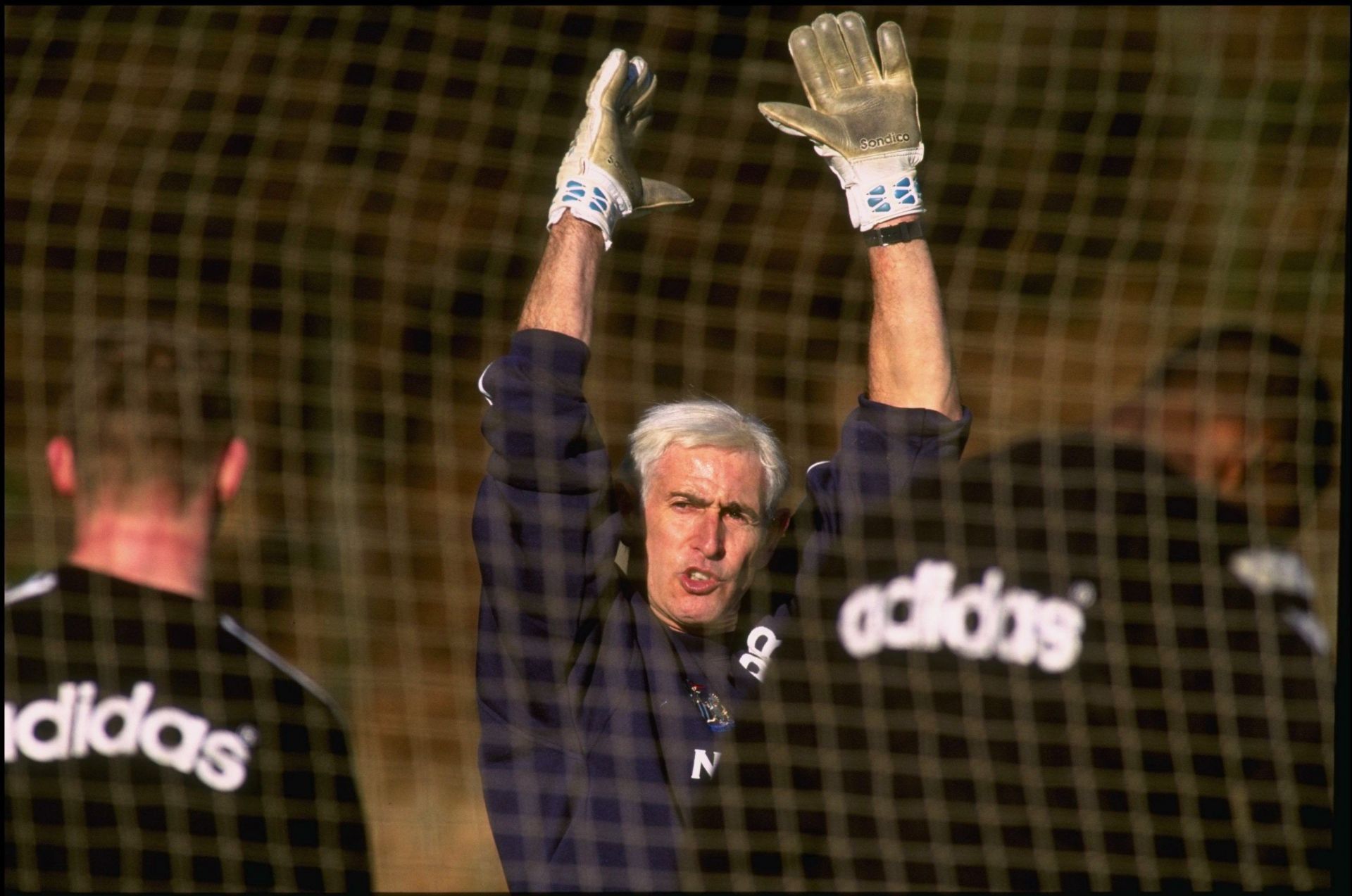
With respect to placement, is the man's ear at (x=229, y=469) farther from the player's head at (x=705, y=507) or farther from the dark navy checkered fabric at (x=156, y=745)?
the player's head at (x=705, y=507)

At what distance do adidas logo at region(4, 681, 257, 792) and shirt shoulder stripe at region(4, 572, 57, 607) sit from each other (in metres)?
0.21

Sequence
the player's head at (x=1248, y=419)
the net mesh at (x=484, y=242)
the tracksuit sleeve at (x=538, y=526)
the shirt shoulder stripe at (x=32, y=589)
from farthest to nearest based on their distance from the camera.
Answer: the net mesh at (x=484, y=242) < the player's head at (x=1248, y=419) < the shirt shoulder stripe at (x=32, y=589) < the tracksuit sleeve at (x=538, y=526)

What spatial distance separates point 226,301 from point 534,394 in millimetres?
3437

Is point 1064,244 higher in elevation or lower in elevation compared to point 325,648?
higher

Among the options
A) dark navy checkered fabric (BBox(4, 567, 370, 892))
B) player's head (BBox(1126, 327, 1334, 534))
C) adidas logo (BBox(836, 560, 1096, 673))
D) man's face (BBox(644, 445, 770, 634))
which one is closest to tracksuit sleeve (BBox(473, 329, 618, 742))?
man's face (BBox(644, 445, 770, 634))

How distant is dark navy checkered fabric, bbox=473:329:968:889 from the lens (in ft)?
8.93

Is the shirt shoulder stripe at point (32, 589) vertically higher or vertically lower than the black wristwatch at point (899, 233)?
lower

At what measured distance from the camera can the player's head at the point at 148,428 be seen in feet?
11.1

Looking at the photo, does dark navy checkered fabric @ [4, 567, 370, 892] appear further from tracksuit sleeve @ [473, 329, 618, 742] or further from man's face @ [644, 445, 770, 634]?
man's face @ [644, 445, 770, 634]

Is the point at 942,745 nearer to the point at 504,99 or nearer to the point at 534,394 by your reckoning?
the point at 534,394

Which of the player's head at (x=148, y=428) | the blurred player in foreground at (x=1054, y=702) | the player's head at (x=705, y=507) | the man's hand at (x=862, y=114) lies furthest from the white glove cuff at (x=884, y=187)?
the player's head at (x=148, y=428)

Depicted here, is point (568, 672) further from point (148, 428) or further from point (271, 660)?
point (148, 428)

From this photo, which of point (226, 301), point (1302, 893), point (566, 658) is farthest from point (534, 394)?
point (226, 301)

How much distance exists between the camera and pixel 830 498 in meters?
3.03
